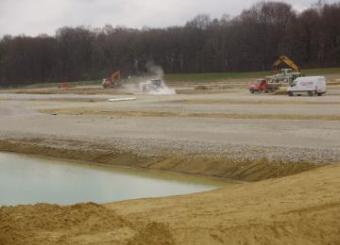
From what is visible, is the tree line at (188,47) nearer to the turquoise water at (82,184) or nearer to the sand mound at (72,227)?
the turquoise water at (82,184)

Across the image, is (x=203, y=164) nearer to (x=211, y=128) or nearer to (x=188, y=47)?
(x=211, y=128)

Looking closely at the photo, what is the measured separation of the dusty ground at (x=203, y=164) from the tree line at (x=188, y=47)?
72727mm

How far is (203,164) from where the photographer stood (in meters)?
20.9

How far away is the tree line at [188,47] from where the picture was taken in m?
114

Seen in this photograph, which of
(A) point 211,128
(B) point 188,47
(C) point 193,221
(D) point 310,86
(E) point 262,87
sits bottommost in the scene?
(E) point 262,87

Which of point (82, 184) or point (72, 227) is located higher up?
point (72, 227)

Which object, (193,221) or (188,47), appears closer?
(193,221)

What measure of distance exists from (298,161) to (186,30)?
125657 millimetres

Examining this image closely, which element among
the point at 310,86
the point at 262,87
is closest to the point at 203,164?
the point at 310,86

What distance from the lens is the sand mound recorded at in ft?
30.6

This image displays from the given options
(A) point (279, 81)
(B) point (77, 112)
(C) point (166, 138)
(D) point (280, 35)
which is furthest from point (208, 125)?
(D) point (280, 35)

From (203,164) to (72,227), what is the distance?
11026 mm

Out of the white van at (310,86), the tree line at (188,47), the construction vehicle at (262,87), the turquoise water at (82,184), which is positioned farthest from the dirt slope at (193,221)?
the tree line at (188,47)

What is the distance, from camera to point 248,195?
13242mm
